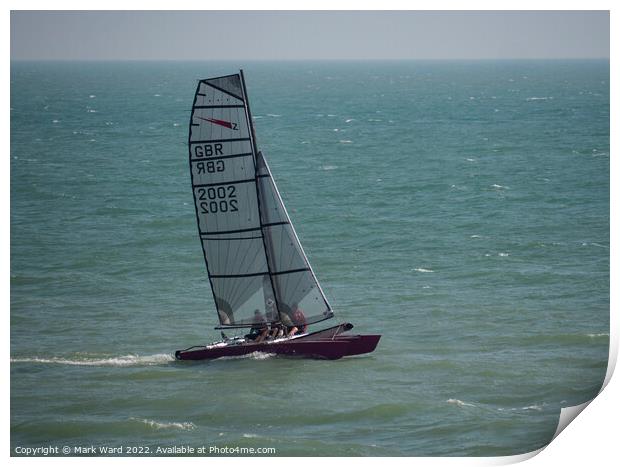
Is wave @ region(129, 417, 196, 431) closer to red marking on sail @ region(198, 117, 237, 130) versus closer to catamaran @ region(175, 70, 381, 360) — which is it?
catamaran @ region(175, 70, 381, 360)

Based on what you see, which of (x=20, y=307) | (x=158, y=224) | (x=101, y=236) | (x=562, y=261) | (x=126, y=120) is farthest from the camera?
(x=126, y=120)

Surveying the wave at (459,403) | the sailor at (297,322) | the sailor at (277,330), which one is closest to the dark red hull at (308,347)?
the sailor at (297,322)

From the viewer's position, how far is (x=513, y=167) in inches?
2953

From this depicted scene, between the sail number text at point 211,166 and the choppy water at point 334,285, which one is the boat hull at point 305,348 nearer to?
the choppy water at point 334,285

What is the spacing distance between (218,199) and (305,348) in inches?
199

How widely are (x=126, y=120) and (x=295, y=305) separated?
185 feet

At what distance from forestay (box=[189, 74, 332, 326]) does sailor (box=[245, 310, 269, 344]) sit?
0.06 m

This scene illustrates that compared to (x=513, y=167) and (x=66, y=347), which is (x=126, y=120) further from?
(x=66, y=347)

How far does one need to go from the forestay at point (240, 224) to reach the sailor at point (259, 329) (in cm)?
6

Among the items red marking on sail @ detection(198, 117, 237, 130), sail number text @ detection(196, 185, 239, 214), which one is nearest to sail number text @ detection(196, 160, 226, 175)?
sail number text @ detection(196, 185, 239, 214)

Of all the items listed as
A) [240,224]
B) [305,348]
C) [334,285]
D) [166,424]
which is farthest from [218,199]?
[334,285]

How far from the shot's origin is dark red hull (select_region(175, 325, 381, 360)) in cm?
3347

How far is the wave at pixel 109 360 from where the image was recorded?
34750 millimetres
